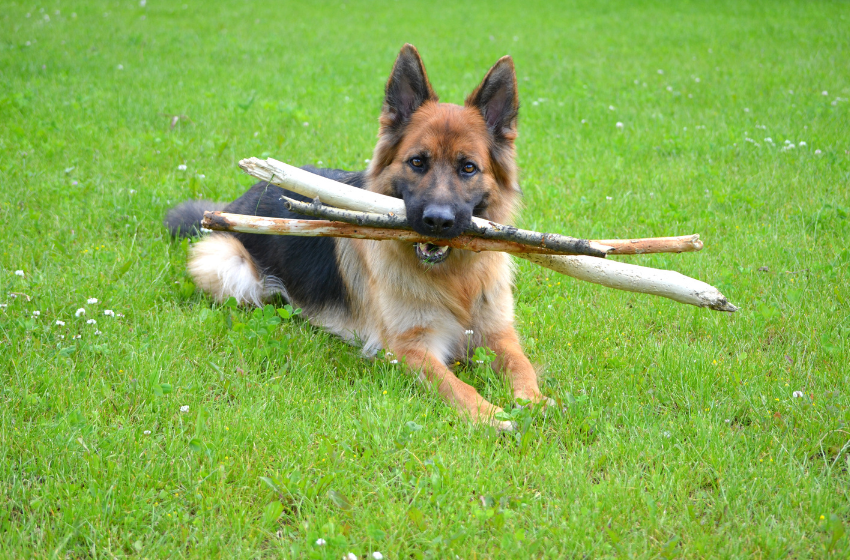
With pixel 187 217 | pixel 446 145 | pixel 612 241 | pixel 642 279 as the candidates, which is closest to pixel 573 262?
pixel 612 241

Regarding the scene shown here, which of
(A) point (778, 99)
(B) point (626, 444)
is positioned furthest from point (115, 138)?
(A) point (778, 99)

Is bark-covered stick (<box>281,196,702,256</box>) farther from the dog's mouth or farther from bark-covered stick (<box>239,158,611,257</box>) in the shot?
the dog's mouth

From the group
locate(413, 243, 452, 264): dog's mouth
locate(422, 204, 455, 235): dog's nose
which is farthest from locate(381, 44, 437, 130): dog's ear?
locate(422, 204, 455, 235): dog's nose

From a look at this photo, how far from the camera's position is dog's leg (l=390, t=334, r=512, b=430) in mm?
3650

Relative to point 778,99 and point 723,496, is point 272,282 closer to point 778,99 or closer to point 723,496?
point 723,496

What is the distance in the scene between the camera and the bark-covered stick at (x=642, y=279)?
130 inches

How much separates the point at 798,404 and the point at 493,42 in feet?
45.4

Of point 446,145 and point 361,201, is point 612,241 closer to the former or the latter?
point 446,145

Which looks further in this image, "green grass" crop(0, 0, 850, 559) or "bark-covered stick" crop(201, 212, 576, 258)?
"bark-covered stick" crop(201, 212, 576, 258)

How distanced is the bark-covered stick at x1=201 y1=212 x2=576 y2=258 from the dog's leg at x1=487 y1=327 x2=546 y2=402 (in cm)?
82

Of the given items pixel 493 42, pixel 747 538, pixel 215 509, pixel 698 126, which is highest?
pixel 493 42

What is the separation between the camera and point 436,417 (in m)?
3.74

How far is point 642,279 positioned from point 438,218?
1.15 m

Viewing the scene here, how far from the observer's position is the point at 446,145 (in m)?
4.21
